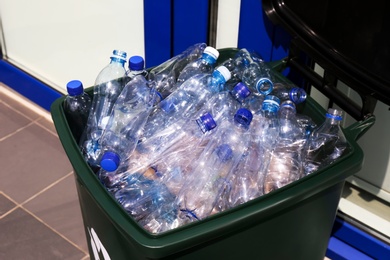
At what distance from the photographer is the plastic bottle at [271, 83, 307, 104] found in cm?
142

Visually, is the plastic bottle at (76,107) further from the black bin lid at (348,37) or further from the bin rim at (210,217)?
the black bin lid at (348,37)

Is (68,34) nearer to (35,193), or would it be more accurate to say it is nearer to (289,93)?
(35,193)

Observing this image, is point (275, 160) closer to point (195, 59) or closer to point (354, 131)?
point (354, 131)

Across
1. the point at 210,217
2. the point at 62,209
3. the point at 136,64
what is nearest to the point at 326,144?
the point at 210,217

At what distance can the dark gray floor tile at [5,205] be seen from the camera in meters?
2.12

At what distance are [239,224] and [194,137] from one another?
1.01ft

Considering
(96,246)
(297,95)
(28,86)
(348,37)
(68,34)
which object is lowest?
(28,86)

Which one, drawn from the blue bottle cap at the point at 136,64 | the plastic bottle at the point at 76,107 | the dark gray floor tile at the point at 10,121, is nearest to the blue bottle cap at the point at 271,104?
the blue bottle cap at the point at 136,64

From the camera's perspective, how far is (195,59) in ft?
5.33

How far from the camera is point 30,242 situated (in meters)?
1.99

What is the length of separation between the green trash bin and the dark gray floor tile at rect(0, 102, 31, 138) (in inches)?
47.7

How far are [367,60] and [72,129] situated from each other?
762mm

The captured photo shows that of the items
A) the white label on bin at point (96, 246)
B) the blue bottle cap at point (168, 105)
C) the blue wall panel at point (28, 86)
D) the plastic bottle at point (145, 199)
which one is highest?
the blue bottle cap at point (168, 105)

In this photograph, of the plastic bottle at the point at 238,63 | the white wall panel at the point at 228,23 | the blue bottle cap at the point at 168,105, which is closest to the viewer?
the blue bottle cap at the point at 168,105
